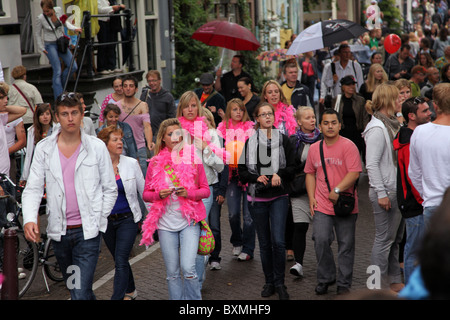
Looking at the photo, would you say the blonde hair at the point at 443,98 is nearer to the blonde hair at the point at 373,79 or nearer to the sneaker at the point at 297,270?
the sneaker at the point at 297,270

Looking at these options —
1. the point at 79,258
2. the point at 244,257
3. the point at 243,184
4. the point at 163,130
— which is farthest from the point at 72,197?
the point at 244,257

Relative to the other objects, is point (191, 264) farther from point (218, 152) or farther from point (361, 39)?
point (361, 39)

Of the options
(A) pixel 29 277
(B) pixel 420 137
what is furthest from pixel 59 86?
(B) pixel 420 137

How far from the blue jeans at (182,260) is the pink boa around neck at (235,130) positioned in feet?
7.18

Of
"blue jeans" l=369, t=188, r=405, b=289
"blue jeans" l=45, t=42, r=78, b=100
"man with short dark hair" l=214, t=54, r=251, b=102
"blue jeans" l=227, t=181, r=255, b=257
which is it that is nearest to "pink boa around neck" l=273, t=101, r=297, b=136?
"blue jeans" l=227, t=181, r=255, b=257

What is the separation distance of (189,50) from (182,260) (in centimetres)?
1426

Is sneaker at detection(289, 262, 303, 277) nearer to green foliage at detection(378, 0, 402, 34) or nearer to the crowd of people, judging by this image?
the crowd of people

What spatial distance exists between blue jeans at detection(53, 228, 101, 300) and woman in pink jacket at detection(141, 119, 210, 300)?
2.22ft

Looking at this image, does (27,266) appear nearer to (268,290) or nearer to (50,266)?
(50,266)

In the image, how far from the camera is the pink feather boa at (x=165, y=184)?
5961 millimetres

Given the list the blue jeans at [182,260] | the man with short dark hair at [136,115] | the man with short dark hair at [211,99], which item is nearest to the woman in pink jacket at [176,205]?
the blue jeans at [182,260]

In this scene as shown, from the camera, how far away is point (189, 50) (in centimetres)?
1959

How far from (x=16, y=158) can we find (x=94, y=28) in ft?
15.3

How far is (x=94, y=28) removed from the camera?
14516 millimetres
